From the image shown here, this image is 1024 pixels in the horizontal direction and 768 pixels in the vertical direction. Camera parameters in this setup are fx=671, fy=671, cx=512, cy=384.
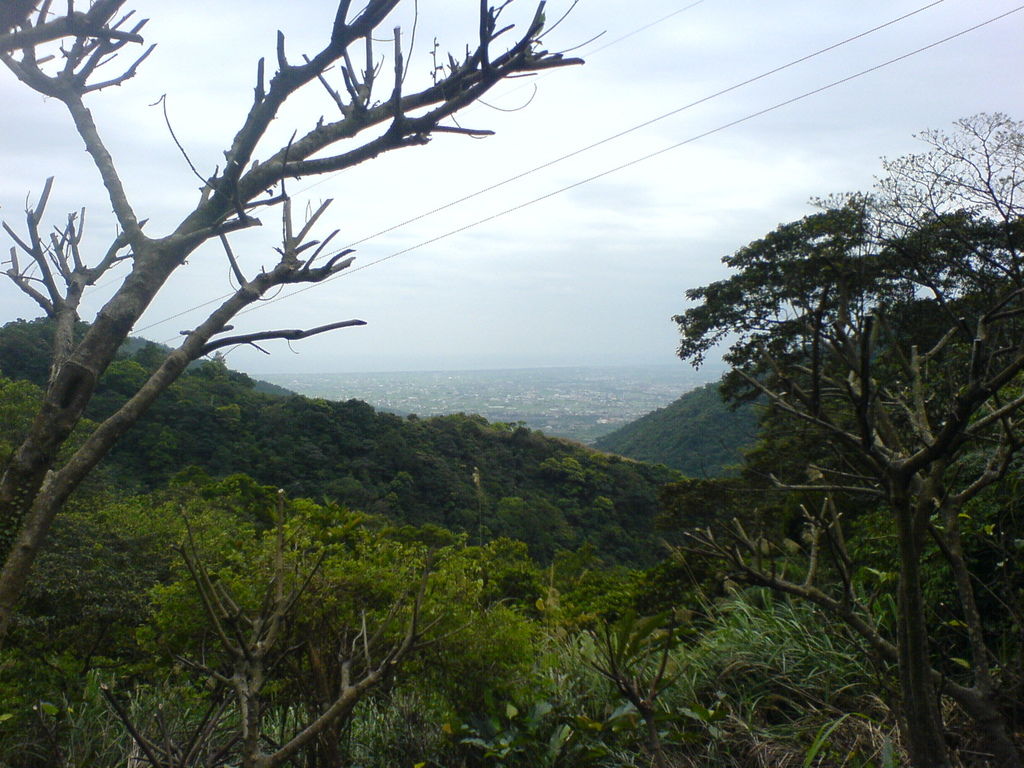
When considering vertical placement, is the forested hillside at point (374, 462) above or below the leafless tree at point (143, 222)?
below

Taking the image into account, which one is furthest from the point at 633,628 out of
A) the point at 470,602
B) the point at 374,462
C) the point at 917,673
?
the point at 374,462

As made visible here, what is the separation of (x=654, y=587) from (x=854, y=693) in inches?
235

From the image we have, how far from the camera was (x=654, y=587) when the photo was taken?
29.6 ft

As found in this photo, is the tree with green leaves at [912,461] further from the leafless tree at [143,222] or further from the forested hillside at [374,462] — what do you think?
the forested hillside at [374,462]

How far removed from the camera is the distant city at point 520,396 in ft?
117

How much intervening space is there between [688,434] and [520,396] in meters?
13.9

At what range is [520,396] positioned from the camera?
42750 mm

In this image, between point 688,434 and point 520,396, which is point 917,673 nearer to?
point 688,434

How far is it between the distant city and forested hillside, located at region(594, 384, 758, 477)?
3.56 ft

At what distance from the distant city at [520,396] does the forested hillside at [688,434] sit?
1.08 metres

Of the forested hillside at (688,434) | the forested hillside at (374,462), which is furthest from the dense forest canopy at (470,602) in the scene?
the forested hillside at (688,434)

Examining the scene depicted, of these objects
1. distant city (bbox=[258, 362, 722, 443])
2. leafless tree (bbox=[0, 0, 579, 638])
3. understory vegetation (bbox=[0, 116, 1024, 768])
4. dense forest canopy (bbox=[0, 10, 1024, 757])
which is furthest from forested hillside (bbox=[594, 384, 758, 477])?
leafless tree (bbox=[0, 0, 579, 638])

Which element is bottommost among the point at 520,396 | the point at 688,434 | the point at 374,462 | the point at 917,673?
the point at 374,462

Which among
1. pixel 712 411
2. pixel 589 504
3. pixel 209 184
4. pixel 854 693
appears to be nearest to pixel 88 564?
pixel 209 184
